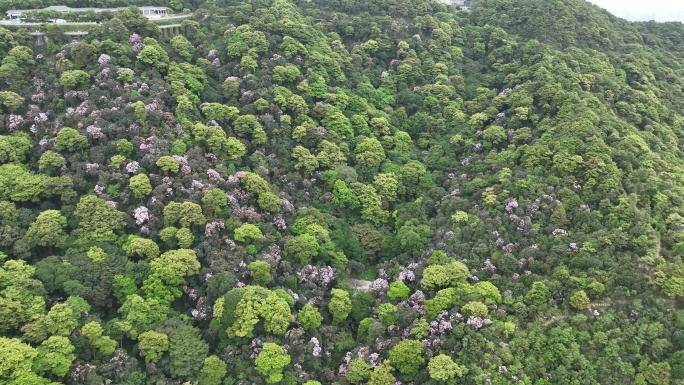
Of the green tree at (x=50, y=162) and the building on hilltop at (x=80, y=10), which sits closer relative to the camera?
the green tree at (x=50, y=162)

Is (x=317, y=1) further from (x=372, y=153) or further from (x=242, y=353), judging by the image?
(x=242, y=353)

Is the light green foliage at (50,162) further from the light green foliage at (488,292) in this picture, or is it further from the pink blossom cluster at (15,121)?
the light green foliage at (488,292)

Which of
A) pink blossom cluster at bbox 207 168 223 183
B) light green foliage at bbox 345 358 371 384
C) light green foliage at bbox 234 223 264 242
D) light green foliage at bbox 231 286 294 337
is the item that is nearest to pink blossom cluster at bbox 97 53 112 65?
pink blossom cluster at bbox 207 168 223 183

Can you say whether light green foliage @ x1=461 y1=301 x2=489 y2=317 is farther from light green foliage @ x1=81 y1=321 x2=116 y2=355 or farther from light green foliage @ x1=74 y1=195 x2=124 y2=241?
light green foliage @ x1=74 y1=195 x2=124 y2=241

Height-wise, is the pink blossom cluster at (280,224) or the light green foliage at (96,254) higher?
the pink blossom cluster at (280,224)

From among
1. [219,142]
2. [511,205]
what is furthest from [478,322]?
[219,142]

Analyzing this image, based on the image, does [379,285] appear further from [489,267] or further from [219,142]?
[219,142]

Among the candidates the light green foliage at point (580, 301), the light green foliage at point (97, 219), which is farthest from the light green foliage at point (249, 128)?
the light green foliage at point (580, 301)
